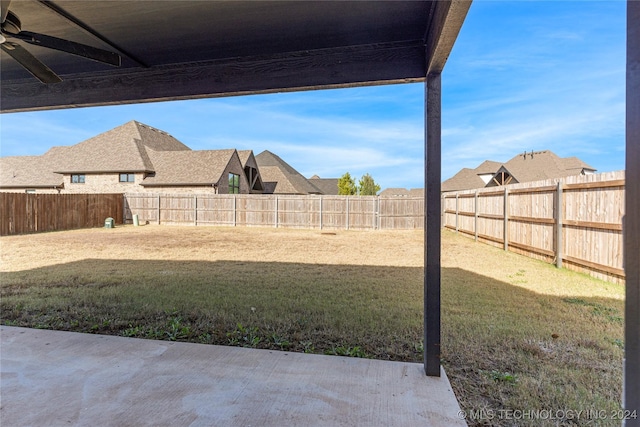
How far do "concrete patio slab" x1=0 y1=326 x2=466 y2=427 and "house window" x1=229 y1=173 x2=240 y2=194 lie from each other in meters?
18.0

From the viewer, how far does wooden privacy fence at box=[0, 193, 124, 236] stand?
1177 centimetres

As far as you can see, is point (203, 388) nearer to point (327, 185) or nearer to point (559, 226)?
point (559, 226)

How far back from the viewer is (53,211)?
13477mm

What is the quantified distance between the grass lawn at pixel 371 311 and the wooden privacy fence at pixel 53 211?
17.5 feet

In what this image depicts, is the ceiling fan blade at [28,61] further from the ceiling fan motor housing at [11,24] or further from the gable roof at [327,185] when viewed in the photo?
→ the gable roof at [327,185]

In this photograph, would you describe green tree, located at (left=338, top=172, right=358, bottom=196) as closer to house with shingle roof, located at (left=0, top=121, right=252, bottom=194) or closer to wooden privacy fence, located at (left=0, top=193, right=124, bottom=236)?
house with shingle roof, located at (left=0, top=121, right=252, bottom=194)

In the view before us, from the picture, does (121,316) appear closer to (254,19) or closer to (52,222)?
(254,19)

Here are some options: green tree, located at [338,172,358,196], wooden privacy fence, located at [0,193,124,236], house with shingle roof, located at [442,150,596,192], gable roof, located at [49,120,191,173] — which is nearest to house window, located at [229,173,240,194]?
gable roof, located at [49,120,191,173]

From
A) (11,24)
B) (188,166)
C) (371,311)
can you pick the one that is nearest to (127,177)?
(188,166)

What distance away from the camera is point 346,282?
5668 millimetres

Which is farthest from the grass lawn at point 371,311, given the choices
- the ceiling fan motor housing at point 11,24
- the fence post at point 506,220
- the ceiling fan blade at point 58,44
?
the ceiling fan motor housing at point 11,24

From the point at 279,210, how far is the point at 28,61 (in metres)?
13.8

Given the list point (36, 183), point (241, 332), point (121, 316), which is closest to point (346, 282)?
point (241, 332)

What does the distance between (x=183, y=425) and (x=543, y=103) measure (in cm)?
1420
